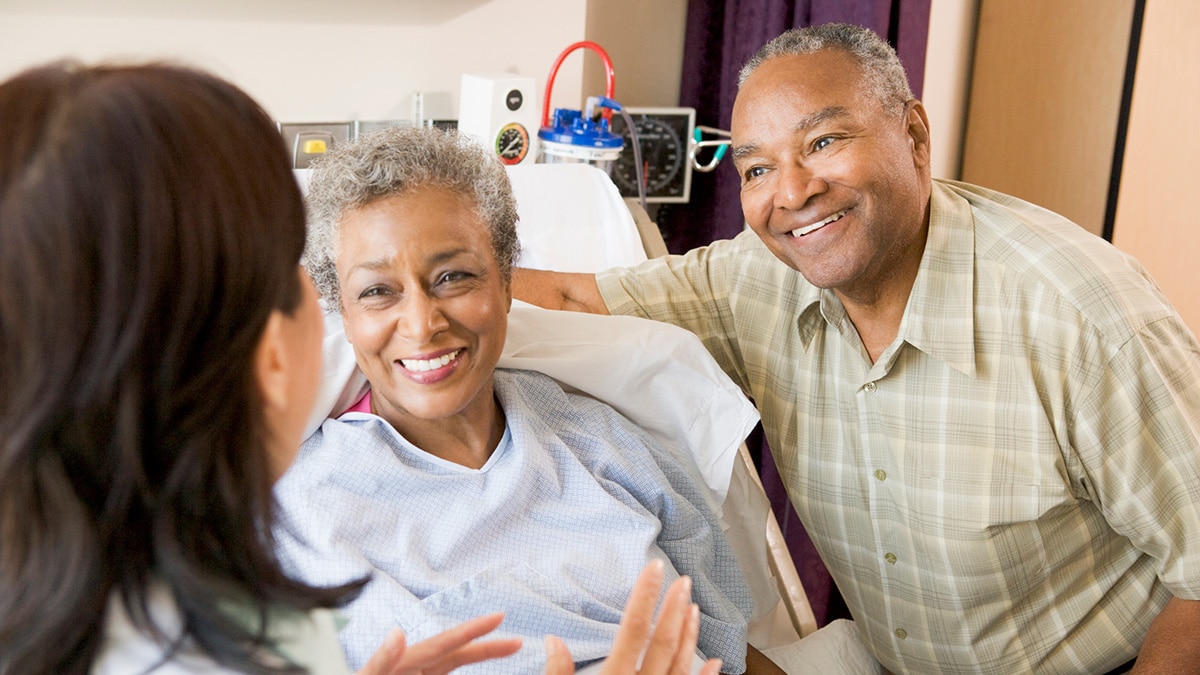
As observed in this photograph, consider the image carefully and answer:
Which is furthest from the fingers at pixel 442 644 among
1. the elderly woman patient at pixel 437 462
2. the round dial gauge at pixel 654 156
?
the round dial gauge at pixel 654 156

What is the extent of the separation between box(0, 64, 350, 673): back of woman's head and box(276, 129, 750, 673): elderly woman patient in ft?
1.94

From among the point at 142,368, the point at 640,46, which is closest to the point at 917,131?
the point at 142,368

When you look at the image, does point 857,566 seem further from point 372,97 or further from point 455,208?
point 372,97

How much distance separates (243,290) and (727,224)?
7.91ft

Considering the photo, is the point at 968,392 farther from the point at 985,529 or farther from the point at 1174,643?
the point at 1174,643

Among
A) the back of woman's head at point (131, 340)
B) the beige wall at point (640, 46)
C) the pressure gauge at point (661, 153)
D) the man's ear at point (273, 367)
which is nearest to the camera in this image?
the back of woman's head at point (131, 340)

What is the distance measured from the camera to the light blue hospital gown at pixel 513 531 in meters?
1.29

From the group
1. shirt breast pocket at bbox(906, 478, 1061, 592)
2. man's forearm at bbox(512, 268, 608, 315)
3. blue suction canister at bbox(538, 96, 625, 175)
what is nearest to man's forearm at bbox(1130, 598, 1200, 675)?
shirt breast pocket at bbox(906, 478, 1061, 592)

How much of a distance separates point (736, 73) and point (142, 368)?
2.47 meters

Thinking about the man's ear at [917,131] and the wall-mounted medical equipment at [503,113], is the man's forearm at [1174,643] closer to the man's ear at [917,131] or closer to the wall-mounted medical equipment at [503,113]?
the man's ear at [917,131]

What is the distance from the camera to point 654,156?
2.96 m

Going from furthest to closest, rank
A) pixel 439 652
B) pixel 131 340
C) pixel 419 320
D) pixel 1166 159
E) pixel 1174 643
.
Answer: pixel 1166 159
pixel 1174 643
pixel 419 320
pixel 439 652
pixel 131 340

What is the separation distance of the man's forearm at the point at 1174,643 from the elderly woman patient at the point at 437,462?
0.57 m

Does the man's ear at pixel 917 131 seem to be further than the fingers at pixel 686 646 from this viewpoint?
Yes
